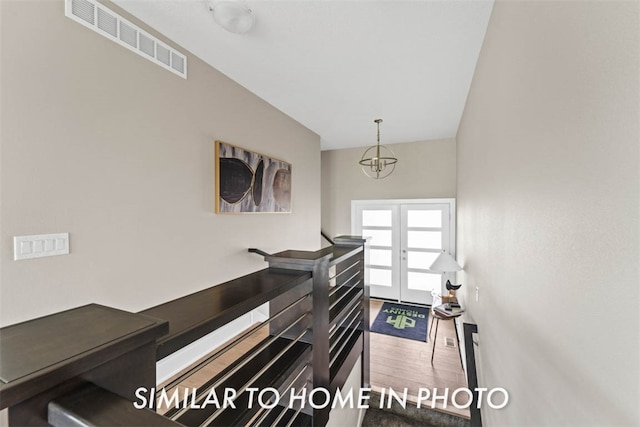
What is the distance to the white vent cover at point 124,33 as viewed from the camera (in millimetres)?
1549

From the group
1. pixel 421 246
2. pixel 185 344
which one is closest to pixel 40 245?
pixel 185 344

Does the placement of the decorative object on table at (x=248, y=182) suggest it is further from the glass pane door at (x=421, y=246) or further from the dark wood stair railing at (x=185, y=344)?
the glass pane door at (x=421, y=246)

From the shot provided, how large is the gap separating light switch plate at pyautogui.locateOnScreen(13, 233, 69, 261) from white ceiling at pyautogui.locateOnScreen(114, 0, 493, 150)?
5.01 feet

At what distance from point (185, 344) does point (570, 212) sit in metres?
1.06

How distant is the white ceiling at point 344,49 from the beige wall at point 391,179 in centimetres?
136

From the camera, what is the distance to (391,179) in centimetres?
506

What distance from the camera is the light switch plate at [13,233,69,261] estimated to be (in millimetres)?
1311

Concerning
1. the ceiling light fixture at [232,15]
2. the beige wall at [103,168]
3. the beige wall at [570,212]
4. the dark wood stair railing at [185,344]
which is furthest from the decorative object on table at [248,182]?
the beige wall at [570,212]

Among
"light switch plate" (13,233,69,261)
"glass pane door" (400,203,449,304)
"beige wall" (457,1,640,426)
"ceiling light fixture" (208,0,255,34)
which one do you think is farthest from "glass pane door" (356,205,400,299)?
"light switch plate" (13,233,69,261)

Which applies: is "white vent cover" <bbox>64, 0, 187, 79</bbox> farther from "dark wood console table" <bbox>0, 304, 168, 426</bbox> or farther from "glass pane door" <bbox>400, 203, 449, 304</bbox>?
"glass pane door" <bbox>400, 203, 449, 304</bbox>

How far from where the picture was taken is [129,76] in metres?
1.78

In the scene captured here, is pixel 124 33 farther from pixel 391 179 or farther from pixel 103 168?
pixel 391 179

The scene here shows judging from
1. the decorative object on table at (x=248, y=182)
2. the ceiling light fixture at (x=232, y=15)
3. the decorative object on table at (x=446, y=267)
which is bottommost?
the decorative object on table at (x=446, y=267)

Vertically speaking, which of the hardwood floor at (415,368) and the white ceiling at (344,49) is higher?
the white ceiling at (344,49)
